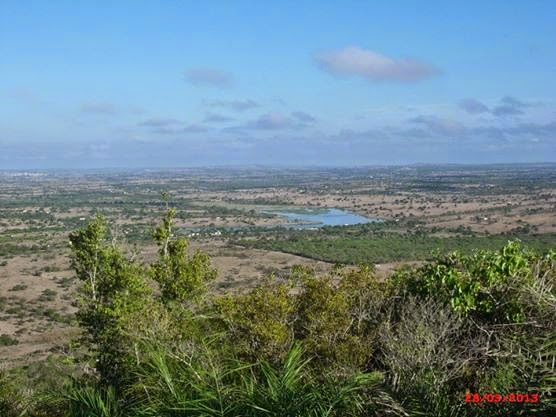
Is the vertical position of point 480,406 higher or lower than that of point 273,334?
higher

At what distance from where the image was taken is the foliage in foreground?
4367mm

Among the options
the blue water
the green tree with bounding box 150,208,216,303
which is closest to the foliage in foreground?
the green tree with bounding box 150,208,216,303

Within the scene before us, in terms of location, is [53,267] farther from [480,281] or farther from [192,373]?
[192,373]

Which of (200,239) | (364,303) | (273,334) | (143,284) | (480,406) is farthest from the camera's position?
(200,239)

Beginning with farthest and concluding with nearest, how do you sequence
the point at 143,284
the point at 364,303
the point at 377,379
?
1. the point at 143,284
2. the point at 364,303
3. the point at 377,379

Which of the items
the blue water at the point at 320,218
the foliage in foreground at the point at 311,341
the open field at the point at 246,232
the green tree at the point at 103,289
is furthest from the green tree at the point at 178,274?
the blue water at the point at 320,218

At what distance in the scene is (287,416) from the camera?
13.6 feet

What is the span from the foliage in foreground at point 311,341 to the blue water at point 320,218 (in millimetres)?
72256

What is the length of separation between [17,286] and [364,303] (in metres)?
40.6

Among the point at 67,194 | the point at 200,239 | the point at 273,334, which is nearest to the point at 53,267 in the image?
the point at 200,239

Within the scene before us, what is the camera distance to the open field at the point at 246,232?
1592 inches

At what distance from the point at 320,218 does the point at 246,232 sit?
2249cm

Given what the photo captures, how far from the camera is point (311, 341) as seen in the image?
10672mm
